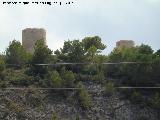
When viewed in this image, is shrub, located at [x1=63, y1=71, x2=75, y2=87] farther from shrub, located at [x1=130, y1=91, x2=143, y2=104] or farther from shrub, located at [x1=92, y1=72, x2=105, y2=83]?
shrub, located at [x1=130, y1=91, x2=143, y2=104]

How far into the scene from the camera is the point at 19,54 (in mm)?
40438

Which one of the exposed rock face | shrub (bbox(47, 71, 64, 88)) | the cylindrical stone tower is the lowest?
the exposed rock face

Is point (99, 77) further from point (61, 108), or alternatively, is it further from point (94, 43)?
point (61, 108)

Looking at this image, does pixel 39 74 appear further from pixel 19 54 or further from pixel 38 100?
pixel 38 100

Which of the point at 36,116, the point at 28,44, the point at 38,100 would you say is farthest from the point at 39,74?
the point at 28,44

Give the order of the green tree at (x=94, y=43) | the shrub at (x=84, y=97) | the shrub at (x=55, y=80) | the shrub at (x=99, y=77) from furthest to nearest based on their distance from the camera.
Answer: the green tree at (x=94, y=43) < the shrub at (x=99, y=77) < the shrub at (x=55, y=80) < the shrub at (x=84, y=97)

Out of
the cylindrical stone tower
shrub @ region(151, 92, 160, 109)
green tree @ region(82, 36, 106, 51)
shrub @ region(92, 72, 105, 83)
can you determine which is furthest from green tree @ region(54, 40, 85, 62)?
the cylindrical stone tower

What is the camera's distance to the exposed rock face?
107 feet

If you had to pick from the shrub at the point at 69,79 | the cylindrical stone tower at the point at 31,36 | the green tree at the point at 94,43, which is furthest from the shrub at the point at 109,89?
the cylindrical stone tower at the point at 31,36

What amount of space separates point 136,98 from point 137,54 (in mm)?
3608

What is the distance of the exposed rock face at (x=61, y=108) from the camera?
3262cm

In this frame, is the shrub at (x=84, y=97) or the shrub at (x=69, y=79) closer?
the shrub at (x=84, y=97)

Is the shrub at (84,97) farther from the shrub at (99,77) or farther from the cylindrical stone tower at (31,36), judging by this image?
the cylindrical stone tower at (31,36)

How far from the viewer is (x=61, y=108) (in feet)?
112
